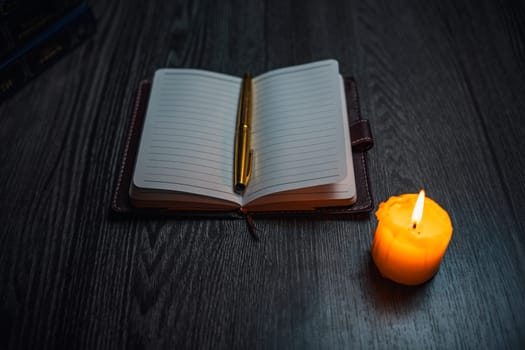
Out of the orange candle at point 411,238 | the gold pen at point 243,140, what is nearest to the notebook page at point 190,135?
the gold pen at point 243,140

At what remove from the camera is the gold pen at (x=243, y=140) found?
0.80m

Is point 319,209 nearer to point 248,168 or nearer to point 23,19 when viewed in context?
point 248,168

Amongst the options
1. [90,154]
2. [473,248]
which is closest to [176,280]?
[90,154]

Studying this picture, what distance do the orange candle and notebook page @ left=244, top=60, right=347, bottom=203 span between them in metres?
0.10

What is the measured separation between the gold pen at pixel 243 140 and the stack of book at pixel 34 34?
0.38m

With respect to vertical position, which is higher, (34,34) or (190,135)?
(34,34)

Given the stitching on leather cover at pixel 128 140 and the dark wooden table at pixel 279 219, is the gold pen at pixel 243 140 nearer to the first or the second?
the dark wooden table at pixel 279 219

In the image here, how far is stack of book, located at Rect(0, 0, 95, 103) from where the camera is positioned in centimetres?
93

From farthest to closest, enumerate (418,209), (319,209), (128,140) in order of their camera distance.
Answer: (128,140), (319,209), (418,209)

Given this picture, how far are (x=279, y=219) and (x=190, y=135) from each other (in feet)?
0.66

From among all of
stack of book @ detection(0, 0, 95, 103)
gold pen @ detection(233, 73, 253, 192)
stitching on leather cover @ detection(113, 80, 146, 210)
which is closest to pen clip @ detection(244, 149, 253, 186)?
gold pen @ detection(233, 73, 253, 192)

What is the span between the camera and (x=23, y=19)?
946 mm

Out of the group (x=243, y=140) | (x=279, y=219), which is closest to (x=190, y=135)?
(x=243, y=140)

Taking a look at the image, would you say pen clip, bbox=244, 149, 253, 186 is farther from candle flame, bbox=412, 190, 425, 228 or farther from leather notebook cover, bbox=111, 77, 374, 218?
candle flame, bbox=412, 190, 425, 228
